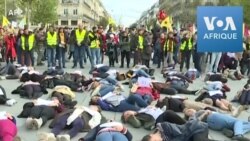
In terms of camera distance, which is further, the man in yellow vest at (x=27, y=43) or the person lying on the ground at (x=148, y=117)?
the man in yellow vest at (x=27, y=43)

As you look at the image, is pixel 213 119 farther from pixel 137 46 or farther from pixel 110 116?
pixel 137 46

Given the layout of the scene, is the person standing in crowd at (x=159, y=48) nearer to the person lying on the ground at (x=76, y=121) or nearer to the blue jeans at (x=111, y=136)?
the person lying on the ground at (x=76, y=121)

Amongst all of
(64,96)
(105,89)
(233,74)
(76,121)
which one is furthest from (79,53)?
(76,121)

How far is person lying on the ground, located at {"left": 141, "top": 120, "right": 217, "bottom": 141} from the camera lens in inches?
316

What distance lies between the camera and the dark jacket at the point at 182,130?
8.15m

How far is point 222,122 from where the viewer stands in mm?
9438

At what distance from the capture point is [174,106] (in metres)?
11.3

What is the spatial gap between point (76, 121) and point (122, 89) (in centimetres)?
415

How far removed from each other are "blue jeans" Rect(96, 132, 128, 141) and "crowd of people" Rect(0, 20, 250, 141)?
0.06 feet

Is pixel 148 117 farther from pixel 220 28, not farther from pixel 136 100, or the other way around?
pixel 220 28

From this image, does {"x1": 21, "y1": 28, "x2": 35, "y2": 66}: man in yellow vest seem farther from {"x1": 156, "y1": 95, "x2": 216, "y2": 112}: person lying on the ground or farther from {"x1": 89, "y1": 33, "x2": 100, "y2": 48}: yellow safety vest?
{"x1": 156, "y1": 95, "x2": 216, "y2": 112}: person lying on the ground

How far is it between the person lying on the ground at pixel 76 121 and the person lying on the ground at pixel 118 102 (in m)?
1.68

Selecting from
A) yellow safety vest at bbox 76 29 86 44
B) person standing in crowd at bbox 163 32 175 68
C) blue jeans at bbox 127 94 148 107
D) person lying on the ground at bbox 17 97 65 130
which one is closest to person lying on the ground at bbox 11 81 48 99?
person lying on the ground at bbox 17 97 65 130

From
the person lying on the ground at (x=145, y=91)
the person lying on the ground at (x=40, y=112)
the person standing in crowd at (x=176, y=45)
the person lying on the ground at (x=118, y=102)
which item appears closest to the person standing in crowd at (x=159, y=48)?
the person standing in crowd at (x=176, y=45)
